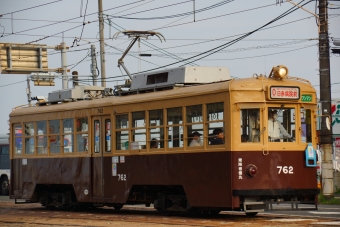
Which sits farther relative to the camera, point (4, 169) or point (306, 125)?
point (4, 169)

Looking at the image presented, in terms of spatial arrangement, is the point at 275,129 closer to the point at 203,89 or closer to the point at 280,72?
the point at 280,72

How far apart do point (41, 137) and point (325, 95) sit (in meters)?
8.18

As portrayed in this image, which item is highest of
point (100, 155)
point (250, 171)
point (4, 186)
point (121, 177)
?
point (100, 155)

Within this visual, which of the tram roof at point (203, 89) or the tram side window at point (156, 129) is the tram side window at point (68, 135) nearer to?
the tram roof at point (203, 89)

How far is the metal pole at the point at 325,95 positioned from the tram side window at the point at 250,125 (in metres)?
7.75

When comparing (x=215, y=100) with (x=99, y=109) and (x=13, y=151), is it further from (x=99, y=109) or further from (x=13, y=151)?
(x=13, y=151)

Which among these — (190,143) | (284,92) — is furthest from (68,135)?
(284,92)

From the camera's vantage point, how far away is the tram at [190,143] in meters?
17.4

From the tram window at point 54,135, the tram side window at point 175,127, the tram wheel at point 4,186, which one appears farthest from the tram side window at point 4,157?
the tram side window at point 175,127

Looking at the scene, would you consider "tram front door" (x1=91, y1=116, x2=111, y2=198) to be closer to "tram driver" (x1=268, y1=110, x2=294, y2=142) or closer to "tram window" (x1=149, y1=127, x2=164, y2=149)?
"tram window" (x1=149, y1=127, x2=164, y2=149)

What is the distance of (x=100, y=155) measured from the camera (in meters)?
20.9

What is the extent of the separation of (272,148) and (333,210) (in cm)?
477

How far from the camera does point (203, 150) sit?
17828mm

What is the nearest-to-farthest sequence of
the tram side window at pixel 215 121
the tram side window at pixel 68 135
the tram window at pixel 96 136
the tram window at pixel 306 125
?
the tram side window at pixel 215 121 < the tram window at pixel 306 125 < the tram window at pixel 96 136 < the tram side window at pixel 68 135
